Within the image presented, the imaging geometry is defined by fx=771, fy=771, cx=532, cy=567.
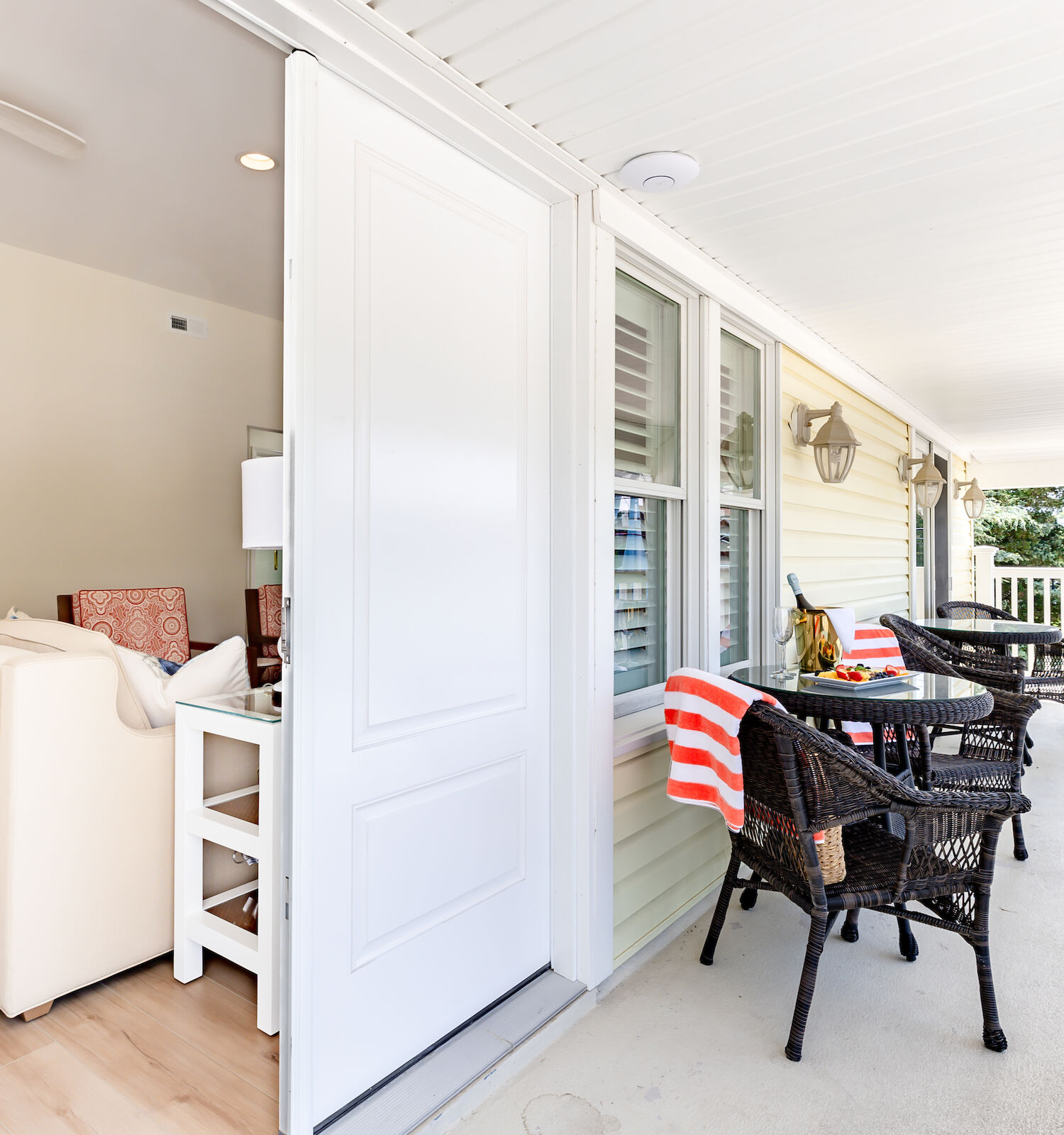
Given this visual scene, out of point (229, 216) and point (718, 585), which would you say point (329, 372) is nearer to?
point (718, 585)

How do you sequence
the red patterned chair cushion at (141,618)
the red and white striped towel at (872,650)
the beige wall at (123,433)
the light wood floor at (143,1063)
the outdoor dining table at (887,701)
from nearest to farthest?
the light wood floor at (143,1063) → the outdoor dining table at (887,701) → the red and white striped towel at (872,650) → the red patterned chair cushion at (141,618) → the beige wall at (123,433)

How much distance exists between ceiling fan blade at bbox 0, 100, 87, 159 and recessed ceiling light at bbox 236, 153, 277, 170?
1.91 ft

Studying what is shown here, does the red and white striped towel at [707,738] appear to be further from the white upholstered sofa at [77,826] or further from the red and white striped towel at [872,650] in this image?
the white upholstered sofa at [77,826]

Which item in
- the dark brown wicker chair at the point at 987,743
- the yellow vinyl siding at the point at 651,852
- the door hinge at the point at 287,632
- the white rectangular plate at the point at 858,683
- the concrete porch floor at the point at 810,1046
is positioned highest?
the door hinge at the point at 287,632

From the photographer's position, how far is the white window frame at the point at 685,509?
284 cm

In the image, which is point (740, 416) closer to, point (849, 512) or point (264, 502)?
A: point (849, 512)

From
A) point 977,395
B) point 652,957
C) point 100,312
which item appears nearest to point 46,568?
point 100,312

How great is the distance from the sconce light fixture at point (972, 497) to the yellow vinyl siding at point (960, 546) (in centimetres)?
8

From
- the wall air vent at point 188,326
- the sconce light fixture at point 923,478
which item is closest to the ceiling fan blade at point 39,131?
the wall air vent at point 188,326

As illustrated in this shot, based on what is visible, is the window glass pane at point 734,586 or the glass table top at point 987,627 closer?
the window glass pane at point 734,586

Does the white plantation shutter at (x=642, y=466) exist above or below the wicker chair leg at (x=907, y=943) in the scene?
above

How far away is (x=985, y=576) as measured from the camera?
8.69m

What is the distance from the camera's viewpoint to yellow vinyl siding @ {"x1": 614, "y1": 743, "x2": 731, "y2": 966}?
242 centimetres

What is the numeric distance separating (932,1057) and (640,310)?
2.34 meters
